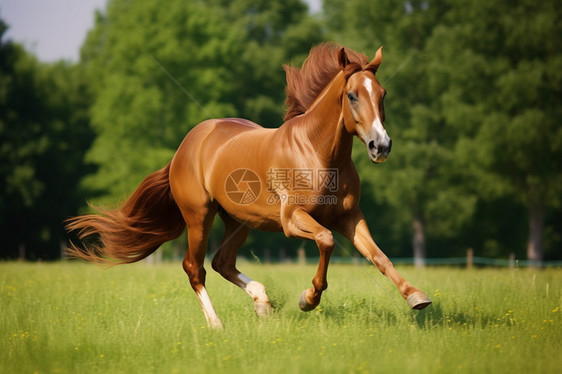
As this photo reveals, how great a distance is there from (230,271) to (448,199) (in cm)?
1943

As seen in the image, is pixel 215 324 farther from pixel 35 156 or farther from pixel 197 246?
pixel 35 156

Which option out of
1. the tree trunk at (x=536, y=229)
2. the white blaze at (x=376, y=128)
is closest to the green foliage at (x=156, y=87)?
the tree trunk at (x=536, y=229)

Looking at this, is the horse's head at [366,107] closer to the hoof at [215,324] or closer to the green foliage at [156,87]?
the hoof at [215,324]

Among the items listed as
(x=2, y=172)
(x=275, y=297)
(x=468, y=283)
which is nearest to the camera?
(x=275, y=297)

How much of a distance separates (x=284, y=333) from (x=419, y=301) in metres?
1.26

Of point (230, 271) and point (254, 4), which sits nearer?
point (230, 271)

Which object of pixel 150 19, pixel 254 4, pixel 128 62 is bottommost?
pixel 128 62

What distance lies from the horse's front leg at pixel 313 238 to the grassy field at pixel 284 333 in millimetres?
258

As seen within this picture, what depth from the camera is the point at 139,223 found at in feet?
26.5

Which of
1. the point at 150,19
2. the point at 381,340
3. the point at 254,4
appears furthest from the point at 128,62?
the point at 381,340

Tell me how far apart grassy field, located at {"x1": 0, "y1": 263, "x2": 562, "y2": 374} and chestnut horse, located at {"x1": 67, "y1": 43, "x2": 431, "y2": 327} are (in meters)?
0.43

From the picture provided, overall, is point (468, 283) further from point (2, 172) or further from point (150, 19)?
point (2, 172)

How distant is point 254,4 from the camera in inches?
1294

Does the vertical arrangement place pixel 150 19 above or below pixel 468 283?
above
